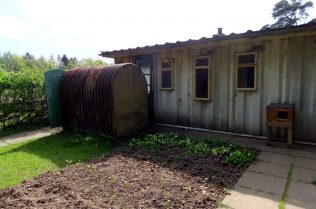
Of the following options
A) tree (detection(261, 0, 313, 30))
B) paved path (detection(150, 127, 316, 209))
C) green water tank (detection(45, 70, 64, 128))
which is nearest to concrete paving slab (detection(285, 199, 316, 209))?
paved path (detection(150, 127, 316, 209))

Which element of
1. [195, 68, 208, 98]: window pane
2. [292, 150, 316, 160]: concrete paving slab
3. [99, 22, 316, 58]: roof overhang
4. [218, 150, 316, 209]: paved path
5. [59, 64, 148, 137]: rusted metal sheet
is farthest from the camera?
[195, 68, 208, 98]: window pane

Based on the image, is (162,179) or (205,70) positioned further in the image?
(205,70)

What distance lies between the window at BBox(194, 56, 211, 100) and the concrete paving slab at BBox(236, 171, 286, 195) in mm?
3823

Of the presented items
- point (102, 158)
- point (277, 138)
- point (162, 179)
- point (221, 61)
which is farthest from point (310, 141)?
point (102, 158)

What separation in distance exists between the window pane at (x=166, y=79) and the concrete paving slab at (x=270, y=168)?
15.0 feet

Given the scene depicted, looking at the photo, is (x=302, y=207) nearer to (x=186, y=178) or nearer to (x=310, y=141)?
(x=186, y=178)

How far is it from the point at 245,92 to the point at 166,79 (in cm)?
292

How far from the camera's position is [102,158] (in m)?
5.93

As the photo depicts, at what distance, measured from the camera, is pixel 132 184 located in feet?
14.4

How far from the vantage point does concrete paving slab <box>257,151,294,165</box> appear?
550 cm

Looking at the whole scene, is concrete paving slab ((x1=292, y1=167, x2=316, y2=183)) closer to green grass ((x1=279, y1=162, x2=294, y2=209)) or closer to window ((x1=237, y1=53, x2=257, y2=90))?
green grass ((x1=279, y1=162, x2=294, y2=209))

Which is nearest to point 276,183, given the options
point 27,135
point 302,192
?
point 302,192

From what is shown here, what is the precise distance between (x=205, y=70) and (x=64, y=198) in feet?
19.2

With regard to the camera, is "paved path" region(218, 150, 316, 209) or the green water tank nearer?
"paved path" region(218, 150, 316, 209)
